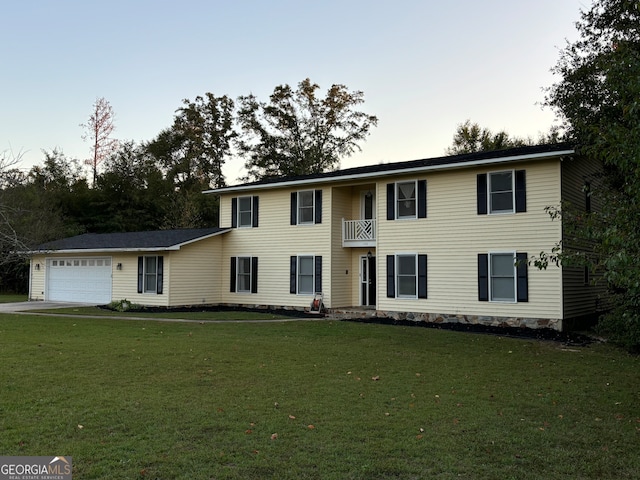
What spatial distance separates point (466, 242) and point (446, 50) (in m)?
7.11

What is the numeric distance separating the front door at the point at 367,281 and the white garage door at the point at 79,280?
11738 mm

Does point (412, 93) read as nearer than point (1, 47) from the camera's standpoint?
No

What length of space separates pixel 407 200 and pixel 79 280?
→ 16.5 metres

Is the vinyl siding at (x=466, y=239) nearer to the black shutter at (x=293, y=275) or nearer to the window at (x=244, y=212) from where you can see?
the black shutter at (x=293, y=275)

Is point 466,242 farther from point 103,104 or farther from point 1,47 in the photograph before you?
point 103,104

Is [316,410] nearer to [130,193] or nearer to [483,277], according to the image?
[483,277]

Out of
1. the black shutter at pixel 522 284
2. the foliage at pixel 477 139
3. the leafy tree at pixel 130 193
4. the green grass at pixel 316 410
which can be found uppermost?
the foliage at pixel 477 139

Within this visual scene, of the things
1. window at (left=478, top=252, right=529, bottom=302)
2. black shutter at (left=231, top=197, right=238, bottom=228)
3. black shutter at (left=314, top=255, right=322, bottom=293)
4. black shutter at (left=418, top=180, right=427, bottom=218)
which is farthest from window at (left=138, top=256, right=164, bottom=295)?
window at (left=478, top=252, right=529, bottom=302)

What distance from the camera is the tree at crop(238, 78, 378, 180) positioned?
142 feet

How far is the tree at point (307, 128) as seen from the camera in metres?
43.2

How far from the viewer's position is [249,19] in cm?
1873

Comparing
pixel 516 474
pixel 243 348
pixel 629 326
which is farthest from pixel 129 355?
pixel 629 326

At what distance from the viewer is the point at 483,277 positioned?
1684cm
